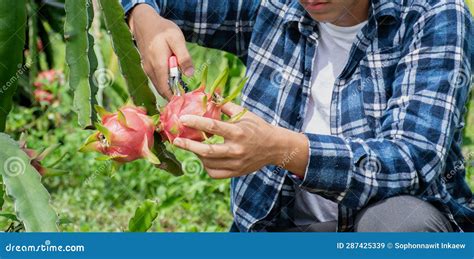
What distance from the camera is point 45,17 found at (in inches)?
125

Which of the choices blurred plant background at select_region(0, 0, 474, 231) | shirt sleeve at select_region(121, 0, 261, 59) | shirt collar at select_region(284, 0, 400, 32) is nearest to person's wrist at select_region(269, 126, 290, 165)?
shirt collar at select_region(284, 0, 400, 32)

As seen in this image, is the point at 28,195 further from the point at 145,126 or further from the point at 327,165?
the point at 327,165

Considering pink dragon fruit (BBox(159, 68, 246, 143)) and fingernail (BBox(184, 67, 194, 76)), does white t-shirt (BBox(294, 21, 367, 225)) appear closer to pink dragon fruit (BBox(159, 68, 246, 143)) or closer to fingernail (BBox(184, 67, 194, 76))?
fingernail (BBox(184, 67, 194, 76))

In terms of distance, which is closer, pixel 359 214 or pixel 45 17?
pixel 359 214

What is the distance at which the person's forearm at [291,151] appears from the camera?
4.12 ft

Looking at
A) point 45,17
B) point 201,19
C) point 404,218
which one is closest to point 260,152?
point 404,218

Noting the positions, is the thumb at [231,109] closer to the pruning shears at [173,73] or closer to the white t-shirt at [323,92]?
the pruning shears at [173,73]

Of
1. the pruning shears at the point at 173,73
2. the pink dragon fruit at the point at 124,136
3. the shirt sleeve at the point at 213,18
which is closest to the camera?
the pink dragon fruit at the point at 124,136

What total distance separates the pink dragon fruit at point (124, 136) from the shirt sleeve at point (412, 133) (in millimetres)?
308

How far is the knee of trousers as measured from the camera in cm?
138

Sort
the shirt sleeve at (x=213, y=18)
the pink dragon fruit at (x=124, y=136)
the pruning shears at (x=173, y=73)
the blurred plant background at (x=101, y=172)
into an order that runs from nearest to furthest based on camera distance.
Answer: the pink dragon fruit at (x=124, y=136) → the pruning shears at (x=173, y=73) → the shirt sleeve at (x=213, y=18) → the blurred plant background at (x=101, y=172)

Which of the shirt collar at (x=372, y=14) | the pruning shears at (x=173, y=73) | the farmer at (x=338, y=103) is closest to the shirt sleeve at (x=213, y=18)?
the farmer at (x=338, y=103)
